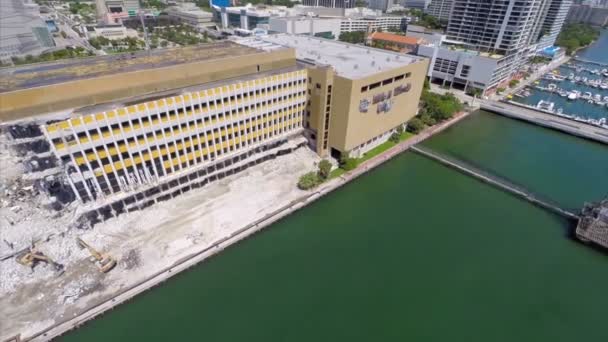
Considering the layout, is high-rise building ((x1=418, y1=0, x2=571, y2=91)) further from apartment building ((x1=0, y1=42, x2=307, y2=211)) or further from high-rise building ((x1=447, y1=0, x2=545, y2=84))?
apartment building ((x1=0, y1=42, x2=307, y2=211))

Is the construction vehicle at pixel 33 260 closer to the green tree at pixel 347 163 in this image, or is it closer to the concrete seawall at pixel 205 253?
the concrete seawall at pixel 205 253

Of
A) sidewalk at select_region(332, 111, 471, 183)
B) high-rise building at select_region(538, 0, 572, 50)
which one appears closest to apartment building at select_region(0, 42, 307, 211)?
sidewalk at select_region(332, 111, 471, 183)

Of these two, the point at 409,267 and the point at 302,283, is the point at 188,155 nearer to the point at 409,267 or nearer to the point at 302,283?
the point at 302,283

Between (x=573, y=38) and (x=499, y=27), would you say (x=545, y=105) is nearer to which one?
(x=499, y=27)

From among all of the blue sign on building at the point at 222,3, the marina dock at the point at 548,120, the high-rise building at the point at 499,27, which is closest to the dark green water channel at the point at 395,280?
the marina dock at the point at 548,120

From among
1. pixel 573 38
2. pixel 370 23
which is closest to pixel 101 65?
pixel 370 23

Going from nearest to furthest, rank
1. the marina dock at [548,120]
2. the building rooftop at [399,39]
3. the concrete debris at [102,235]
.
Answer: the concrete debris at [102,235] < the marina dock at [548,120] < the building rooftop at [399,39]

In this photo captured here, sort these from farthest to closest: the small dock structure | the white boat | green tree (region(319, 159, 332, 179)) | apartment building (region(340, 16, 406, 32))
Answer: apartment building (region(340, 16, 406, 32))
the white boat
green tree (region(319, 159, 332, 179))
the small dock structure

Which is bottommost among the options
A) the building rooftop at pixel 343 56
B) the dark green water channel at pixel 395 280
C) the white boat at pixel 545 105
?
the dark green water channel at pixel 395 280
